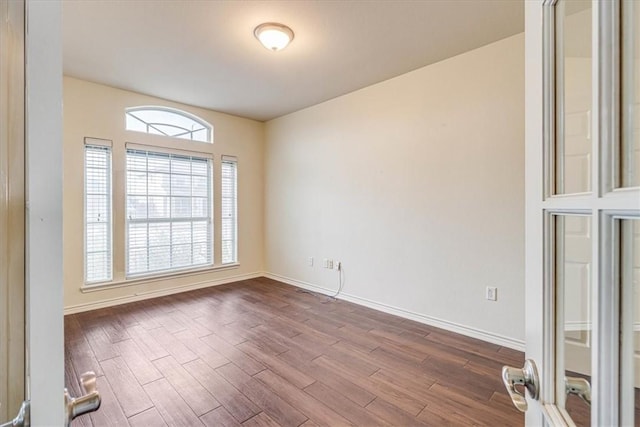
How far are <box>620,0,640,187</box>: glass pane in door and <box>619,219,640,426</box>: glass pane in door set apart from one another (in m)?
0.08

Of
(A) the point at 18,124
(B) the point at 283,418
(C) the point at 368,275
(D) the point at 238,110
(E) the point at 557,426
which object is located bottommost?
(B) the point at 283,418

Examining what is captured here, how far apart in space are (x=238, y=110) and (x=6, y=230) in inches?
170

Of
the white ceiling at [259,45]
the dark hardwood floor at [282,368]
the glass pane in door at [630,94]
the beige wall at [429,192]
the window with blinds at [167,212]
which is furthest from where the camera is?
the window with blinds at [167,212]

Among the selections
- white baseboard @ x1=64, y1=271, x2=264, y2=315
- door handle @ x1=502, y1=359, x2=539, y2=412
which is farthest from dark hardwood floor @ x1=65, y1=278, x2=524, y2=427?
door handle @ x1=502, y1=359, x2=539, y2=412

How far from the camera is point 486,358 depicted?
232 centimetres

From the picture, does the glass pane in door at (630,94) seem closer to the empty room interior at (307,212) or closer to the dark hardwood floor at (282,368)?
the empty room interior at (307,212)

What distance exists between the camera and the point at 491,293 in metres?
2.60

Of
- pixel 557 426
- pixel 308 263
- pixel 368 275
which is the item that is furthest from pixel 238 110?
pixel 557 426

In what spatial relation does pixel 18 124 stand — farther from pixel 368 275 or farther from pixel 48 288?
pixel 368 275

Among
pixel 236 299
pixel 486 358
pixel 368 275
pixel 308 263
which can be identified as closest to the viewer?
pixel 486 358

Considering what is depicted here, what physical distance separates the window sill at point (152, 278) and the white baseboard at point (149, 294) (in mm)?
149

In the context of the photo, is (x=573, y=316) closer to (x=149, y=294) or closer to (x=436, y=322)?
(x=436, y=322)

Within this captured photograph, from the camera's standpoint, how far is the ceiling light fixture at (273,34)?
2305 mm

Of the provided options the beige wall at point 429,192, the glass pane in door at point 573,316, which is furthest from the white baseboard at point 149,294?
the glass pane in door at point 573,316
